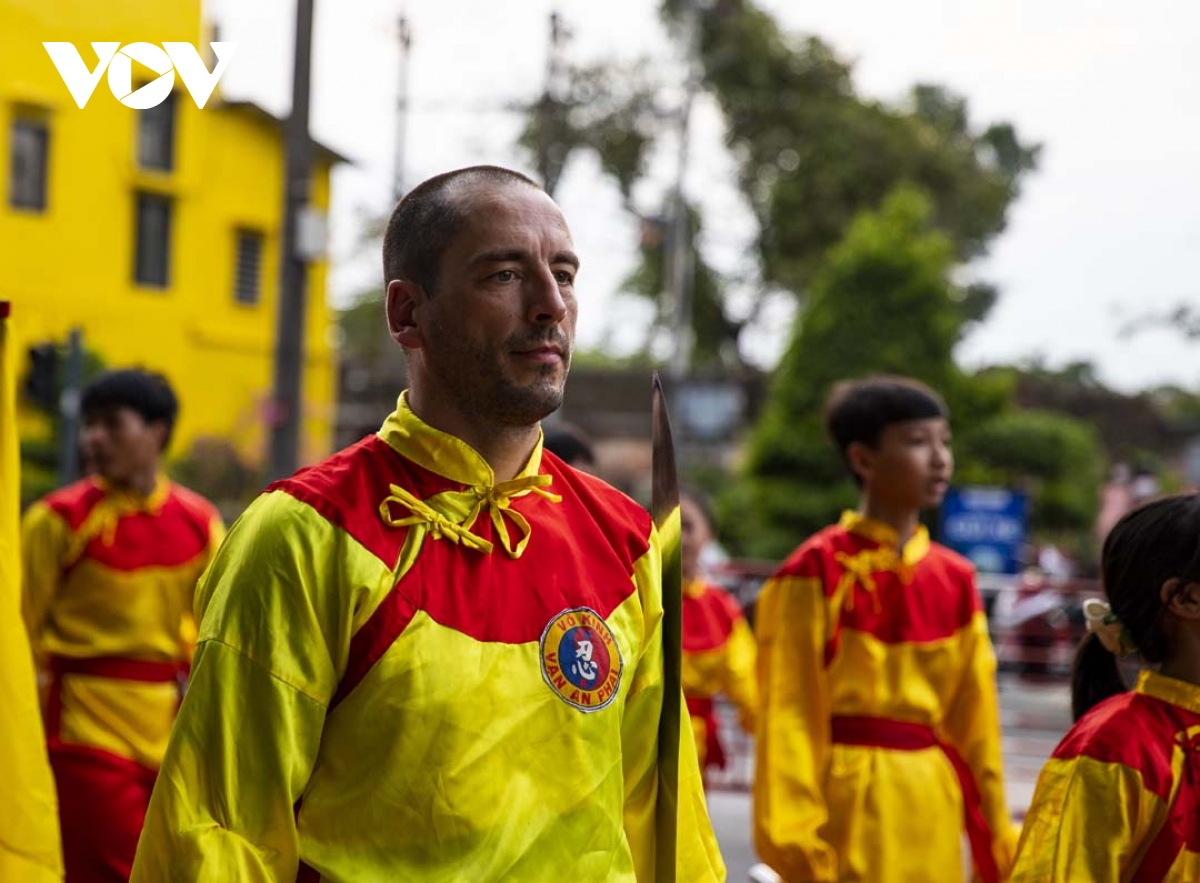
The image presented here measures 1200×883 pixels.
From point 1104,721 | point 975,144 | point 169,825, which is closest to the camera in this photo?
point 169,825

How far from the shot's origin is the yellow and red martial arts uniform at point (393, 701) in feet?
8.55

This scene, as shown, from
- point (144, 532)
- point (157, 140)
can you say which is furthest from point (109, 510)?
point (157, 140)

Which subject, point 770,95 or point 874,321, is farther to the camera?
point 770,95

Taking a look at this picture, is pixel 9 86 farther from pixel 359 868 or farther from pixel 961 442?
pixel 359 868

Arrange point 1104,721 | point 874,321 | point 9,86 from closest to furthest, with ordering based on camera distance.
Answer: point 1104,721
point 874,321
point 9,86

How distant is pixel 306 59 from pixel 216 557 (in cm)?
970

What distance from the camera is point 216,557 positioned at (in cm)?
279

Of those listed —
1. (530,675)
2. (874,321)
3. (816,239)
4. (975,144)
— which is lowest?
(530,675)

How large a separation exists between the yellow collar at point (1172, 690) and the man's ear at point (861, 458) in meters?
2.27

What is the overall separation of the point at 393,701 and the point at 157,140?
109ft

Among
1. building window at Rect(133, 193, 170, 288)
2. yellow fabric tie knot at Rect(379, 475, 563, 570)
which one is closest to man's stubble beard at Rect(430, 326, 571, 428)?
yellow fabric tie knot at Rect(379, 475, 563, 570)

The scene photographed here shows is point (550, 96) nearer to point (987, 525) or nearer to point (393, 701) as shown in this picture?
point (987, 525)

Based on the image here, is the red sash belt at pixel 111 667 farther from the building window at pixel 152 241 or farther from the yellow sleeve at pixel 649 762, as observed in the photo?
the building window at pixel 152 241

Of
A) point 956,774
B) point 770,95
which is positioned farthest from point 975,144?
point 956,774
